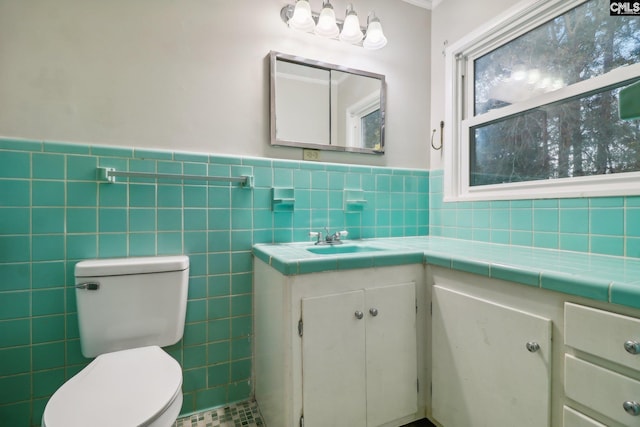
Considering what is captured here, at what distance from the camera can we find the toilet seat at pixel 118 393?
79 centimetres

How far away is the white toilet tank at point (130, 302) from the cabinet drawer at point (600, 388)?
4.60 ft

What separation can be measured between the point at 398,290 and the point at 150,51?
1585 mm

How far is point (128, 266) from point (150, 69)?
916 mm

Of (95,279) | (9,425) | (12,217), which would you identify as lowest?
(9,425)

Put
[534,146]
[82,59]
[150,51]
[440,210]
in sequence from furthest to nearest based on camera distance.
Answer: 1. [440,210]
2. [534,146]
3. [150,51]
4. [82,59]

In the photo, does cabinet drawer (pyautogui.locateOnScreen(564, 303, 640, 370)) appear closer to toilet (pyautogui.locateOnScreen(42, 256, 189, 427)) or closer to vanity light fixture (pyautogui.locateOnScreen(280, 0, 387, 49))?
toilet (pyautogui.locateOnScreen(42, 256, 189, 427))

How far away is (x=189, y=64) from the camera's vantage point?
1466 millimetres

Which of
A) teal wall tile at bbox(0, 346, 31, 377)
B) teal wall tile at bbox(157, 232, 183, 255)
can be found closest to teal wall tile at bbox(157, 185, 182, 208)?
teal wall tile at bbox(157, 232, 183, 255)

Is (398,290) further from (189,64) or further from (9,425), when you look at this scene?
(9,425)

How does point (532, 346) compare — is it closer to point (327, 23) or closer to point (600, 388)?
point (600, 388)

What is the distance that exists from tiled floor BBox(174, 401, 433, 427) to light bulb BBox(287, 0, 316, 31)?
2.00m

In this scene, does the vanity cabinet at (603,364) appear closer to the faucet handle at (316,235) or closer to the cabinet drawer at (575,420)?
the cabinet drawer at (575,420)

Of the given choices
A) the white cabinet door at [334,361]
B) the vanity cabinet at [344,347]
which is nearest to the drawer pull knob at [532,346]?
the vanity cabinet at [344,347]

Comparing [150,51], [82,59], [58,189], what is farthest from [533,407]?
[82,59]
